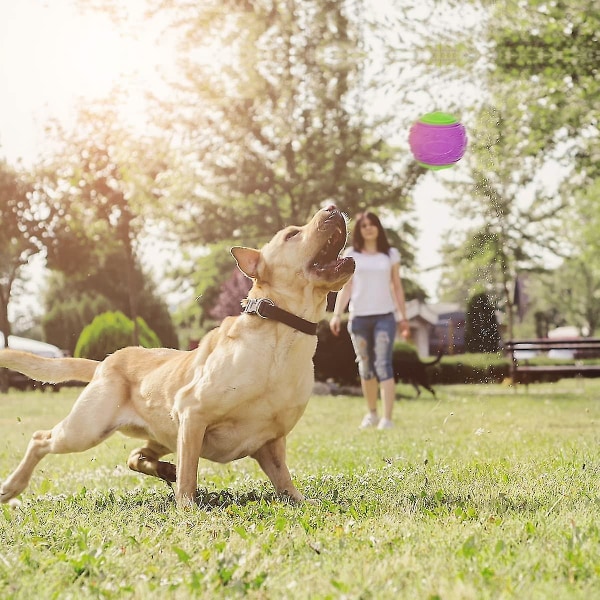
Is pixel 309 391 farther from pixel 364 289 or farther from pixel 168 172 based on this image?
pixel 168 172

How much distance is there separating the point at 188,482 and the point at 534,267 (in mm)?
38503

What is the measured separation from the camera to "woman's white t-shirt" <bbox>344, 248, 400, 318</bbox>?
9.47 m

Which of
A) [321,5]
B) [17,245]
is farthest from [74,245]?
[321,5]

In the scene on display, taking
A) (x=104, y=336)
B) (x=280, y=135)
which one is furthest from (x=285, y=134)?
(x=104, y=336)

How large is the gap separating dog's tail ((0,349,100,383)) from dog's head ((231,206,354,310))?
144 centimetres

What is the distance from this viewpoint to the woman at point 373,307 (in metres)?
9.38

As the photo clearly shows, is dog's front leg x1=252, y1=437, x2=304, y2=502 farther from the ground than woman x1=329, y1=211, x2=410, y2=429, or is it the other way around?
woman x1=329, y1=211, x2=410, y2=429

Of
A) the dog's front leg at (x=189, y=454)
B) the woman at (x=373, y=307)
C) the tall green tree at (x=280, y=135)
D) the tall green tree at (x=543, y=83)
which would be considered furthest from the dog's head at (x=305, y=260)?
the tall green tree at (x=280, y=135)

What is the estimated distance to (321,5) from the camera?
776 inches

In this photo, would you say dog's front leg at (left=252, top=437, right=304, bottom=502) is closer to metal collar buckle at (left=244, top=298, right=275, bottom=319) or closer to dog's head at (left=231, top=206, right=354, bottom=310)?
metal collar buckle at (left=244, top=298, right=275, bottom=319)

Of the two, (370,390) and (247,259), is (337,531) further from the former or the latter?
(370,390)

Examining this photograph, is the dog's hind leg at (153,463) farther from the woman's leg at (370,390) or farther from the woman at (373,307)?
the woman's leg at (370,390)

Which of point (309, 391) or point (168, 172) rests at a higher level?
point (168, 172)

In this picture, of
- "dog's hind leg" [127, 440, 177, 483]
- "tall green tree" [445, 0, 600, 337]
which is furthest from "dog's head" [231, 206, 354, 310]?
"tall green tree" [445, 0, 600, 337]
